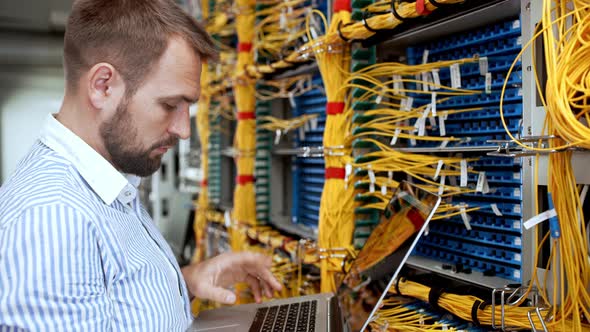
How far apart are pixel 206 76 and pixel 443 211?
2070 millimetres

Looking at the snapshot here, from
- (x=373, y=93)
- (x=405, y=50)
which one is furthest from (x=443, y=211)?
(x=405, y=50)

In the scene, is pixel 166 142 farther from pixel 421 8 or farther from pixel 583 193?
pixel 583 193

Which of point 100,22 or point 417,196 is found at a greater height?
point 100,22

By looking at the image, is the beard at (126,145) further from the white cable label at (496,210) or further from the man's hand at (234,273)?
the white cable label at (496,210)

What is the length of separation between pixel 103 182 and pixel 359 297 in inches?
26.3

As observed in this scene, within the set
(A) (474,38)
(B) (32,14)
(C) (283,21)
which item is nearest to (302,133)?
(C) (283,21)

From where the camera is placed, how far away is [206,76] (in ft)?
10.2

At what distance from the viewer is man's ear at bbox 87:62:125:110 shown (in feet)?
3.08

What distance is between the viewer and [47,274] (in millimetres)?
755

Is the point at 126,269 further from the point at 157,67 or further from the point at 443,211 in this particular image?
the point at 443,211

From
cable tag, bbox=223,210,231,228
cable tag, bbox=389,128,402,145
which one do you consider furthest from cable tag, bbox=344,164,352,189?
cable tag, bbox=223,210,231,228

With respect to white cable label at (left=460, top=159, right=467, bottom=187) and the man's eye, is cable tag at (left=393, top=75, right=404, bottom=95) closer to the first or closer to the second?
white cable label at (left=460, top=159, right=467, bottom=187)

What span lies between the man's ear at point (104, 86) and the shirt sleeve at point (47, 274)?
0.79 feet

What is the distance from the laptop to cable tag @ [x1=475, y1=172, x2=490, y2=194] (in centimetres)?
20
